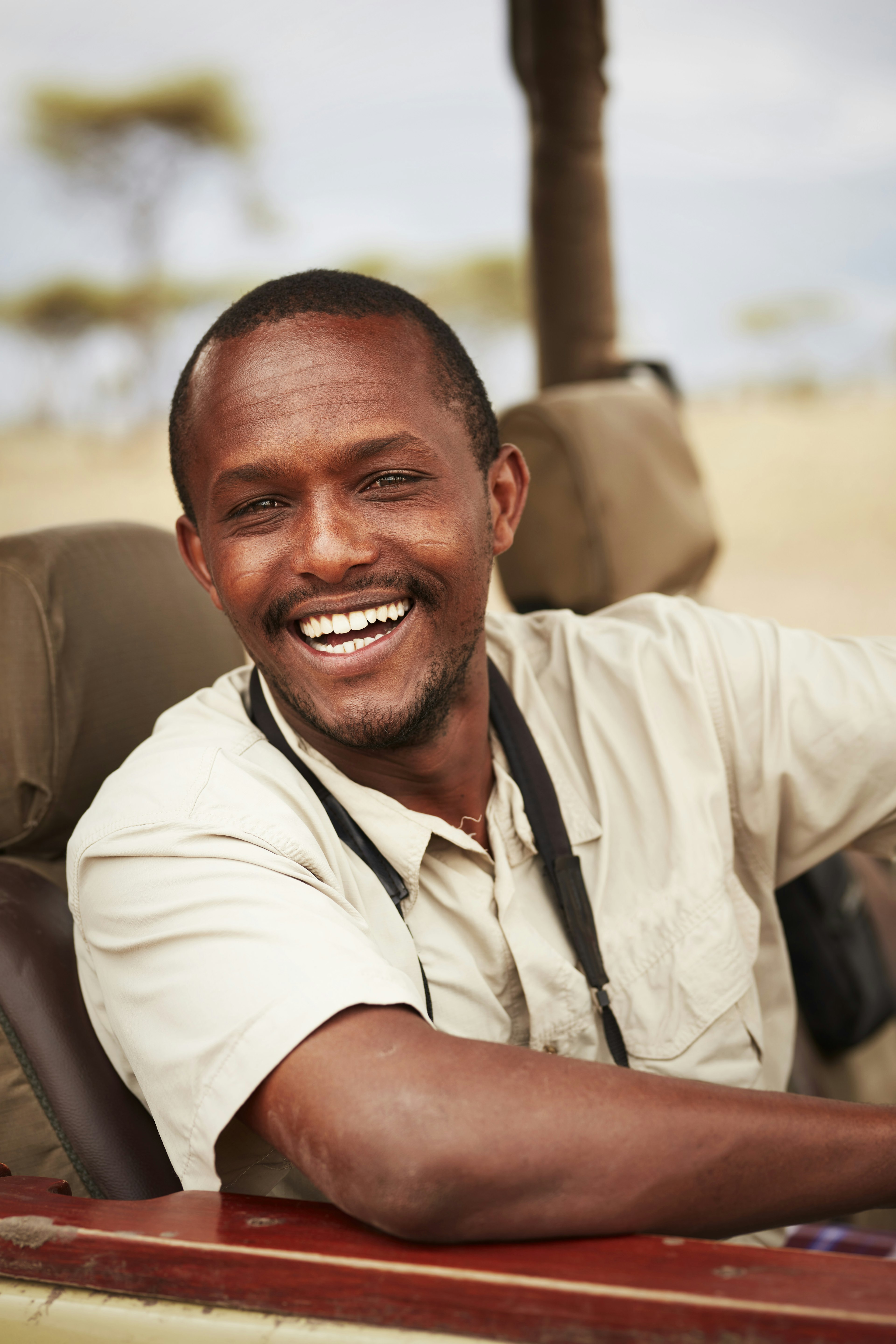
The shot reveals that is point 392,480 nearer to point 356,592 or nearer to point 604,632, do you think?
point 356,592

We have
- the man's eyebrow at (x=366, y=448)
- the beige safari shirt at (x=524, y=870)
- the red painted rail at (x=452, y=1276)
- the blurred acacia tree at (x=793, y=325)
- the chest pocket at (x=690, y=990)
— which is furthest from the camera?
the blurred acacia tree at (x=793, y=325)

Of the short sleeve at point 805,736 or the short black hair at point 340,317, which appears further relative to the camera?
the short sleeve at point 805,736

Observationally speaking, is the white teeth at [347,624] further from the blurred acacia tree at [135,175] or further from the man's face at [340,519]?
the blurred acacia tree at [135,175]

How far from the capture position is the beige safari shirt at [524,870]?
0.79 m

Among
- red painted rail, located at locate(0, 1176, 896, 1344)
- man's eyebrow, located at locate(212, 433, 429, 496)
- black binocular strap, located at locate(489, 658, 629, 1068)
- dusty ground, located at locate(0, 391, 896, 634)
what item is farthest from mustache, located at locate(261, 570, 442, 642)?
dusty ground, located at locate(0, 391, 896, 634)

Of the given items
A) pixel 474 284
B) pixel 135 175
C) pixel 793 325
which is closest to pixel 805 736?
pixel 793 325

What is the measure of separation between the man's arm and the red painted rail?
1.1 inches

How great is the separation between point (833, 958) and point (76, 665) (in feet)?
4.18

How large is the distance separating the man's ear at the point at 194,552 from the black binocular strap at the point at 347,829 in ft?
0.53

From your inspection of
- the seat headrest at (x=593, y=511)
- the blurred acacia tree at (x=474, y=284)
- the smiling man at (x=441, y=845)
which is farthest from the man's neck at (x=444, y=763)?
the blurred acacia tree at (x=474, y=284)

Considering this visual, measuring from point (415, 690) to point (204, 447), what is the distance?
0.32 m

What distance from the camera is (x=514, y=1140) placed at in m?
0.69

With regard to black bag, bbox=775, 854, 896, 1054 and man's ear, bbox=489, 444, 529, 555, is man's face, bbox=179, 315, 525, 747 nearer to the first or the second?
man's ear, bbox=489, 444, 529, 555

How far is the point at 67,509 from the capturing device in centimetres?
446
